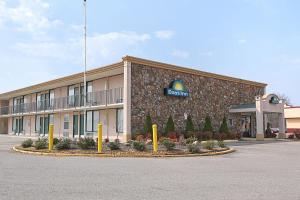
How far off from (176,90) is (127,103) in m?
5.62

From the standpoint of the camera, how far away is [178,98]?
31359 mm

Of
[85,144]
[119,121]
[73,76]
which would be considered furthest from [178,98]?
[85,144]

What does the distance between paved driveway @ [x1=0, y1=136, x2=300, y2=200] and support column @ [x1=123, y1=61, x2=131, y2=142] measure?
13.4 m

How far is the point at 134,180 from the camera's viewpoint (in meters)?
9.92

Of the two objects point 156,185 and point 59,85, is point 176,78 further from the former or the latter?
point 156,185

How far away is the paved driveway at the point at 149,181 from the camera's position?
25.8ft

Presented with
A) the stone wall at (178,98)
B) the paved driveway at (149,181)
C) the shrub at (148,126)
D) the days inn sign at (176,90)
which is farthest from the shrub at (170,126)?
the paved driveway at (149,181)

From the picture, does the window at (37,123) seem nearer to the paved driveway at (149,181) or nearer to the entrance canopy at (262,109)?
the entrance canopy at (262,109)

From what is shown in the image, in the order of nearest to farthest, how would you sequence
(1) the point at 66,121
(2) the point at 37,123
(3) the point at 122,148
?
1. (3) the point at 122,148
2. (1) the point at 66,121
3. (2) the point at 37,123

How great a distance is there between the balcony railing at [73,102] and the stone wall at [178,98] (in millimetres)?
1965

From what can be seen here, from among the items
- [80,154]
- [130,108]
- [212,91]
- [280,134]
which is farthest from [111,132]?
[280,134]

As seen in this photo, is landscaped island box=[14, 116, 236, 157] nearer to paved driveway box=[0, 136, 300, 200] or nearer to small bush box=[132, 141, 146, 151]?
small bush box=[132, 141, 146, 151]

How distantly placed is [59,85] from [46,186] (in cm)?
3114

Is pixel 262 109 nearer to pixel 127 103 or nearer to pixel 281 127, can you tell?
pixel 281 127
